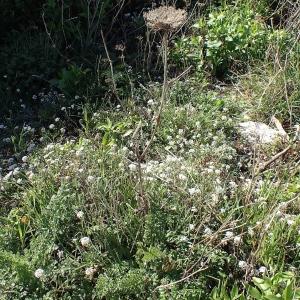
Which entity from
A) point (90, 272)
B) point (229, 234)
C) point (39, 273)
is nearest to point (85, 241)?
point (90, 272)

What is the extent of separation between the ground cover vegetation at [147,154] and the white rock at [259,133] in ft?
0.15

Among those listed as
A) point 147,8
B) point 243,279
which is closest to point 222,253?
point 243,279

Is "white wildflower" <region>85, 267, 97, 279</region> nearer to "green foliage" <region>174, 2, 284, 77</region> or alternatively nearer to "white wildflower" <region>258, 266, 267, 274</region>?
"white wildflower" <region>258, 266, 267, 274</region>

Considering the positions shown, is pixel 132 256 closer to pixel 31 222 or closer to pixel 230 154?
pixel 31 222

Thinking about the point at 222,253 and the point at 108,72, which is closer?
the point at 222,253

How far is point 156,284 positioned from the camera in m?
2.91

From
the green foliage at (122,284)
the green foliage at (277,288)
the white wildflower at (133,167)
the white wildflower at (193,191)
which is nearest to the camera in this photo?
the green foliage at (277,288)

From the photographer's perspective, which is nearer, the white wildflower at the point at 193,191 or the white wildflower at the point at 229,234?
the white wildflower at the point at 229,234

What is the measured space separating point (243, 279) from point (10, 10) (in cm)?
361

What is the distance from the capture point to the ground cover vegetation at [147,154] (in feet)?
9.82

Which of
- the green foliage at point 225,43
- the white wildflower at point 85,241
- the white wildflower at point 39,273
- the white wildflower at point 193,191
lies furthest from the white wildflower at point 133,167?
the green foliage at point 225,43

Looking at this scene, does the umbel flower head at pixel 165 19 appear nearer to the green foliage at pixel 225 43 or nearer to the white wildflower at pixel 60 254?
the white wildflower at pixel 60 254

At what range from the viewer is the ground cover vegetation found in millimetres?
2992

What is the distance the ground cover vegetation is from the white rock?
45 millimetres
